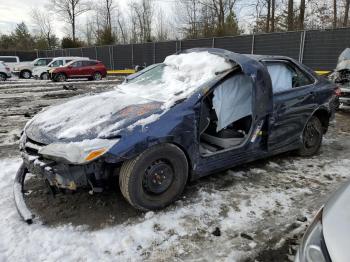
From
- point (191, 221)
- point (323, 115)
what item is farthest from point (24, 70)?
point (191, 221)

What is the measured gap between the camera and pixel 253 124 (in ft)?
13.2

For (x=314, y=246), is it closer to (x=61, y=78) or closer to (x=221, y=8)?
(x=61, y=78)

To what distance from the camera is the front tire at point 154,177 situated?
3086 millimetres

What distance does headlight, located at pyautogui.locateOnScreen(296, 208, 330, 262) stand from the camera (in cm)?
158

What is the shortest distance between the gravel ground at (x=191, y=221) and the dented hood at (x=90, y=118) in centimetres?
69

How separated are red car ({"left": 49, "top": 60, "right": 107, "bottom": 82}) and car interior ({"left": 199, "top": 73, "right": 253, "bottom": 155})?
1876cm

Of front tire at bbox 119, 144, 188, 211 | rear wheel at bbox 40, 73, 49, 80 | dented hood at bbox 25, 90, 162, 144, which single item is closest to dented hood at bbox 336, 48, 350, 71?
dented hood at bbox 25, 90, 162, 144

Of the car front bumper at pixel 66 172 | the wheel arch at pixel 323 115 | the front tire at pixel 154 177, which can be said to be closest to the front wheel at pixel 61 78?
the wheel arch at pixel 323 115

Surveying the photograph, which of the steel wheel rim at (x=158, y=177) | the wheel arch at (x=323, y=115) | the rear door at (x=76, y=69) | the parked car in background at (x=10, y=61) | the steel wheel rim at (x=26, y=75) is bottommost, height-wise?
the steel wheel rim at (x=158, y=177)

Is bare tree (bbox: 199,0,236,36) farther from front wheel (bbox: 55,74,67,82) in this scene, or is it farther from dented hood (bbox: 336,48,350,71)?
dented hood (bbox: 336,48,350,71)

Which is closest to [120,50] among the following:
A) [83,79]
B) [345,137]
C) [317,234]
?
[83,79]

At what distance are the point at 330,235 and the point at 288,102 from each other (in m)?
3.10

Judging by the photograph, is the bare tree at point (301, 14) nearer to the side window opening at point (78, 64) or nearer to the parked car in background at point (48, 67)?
the parked car in background at point (48, 67)

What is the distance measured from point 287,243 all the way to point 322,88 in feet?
10.1
